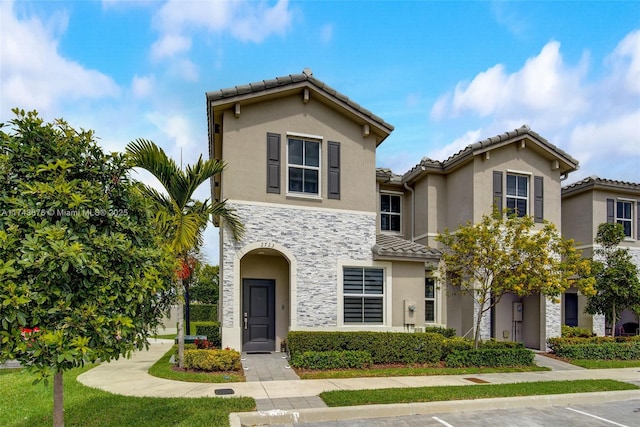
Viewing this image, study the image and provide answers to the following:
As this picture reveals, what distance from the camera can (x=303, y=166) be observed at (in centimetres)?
1320

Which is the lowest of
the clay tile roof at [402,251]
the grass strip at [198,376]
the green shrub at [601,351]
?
the green shrub at [601,351]

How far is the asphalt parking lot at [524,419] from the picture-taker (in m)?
7.47

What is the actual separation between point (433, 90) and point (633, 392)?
9104mm

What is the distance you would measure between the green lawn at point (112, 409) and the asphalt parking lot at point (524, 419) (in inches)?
47.3

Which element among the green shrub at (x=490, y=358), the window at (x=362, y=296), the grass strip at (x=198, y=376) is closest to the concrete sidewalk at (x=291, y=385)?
the grass strip at (x=198, y=376)

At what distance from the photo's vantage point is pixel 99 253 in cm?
483

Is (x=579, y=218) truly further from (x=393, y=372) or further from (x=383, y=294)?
(x=393, y=372)

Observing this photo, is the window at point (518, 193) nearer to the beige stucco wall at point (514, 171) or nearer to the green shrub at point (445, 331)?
the beige stucco wall at point (514, 171)

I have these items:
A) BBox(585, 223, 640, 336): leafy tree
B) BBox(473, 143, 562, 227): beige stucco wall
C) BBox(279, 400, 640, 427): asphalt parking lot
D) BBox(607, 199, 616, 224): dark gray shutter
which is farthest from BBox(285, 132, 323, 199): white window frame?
BBox(607, 199, 616, 224): dark gray shutter

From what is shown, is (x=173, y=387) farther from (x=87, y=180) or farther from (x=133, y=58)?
(x=133, y=58)

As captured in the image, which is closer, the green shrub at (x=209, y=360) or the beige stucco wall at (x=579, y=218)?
the green shrub at (x=209, y=360)

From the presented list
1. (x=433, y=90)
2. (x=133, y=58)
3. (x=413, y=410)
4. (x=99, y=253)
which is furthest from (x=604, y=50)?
(x=99, y=253)

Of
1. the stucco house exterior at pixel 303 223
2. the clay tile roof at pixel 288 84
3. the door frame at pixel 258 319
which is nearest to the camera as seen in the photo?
the clay tile roof at pixel 288 84

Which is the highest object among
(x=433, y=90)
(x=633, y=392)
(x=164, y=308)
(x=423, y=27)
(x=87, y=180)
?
(x=423, y=27)
